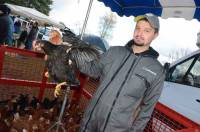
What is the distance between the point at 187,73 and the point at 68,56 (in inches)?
94.2

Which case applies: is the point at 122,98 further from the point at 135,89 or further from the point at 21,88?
the point at 21,88

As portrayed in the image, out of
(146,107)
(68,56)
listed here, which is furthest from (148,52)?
(68,56)

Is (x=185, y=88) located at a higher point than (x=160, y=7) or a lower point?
lower

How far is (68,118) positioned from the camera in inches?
208

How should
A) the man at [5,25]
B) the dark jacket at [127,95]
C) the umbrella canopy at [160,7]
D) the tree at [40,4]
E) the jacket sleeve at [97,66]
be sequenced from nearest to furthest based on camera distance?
the dark jacket at [127,95], the jacket sleeve at [97,66], the umbrella canopy at [160,7], the man at [5,25], the tree at [40,4]

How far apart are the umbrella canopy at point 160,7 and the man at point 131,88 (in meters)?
3.44

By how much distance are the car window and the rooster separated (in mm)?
1994

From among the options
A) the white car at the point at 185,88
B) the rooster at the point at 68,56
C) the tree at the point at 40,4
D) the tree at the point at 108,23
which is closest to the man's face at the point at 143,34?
the rooster at the point at 68,56

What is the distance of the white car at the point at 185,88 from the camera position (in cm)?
425

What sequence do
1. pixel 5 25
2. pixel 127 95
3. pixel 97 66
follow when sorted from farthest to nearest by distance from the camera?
pixel 5 25 → pixel 97 66 → pixel 127 95

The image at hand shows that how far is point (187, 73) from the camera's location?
17.4ft

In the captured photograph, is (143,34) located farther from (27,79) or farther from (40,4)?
(40,4)

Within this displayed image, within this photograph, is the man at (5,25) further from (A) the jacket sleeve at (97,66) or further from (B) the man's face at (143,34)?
(B) the man's face at (143,34)

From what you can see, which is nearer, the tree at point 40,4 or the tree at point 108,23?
the tree at point 40,4
